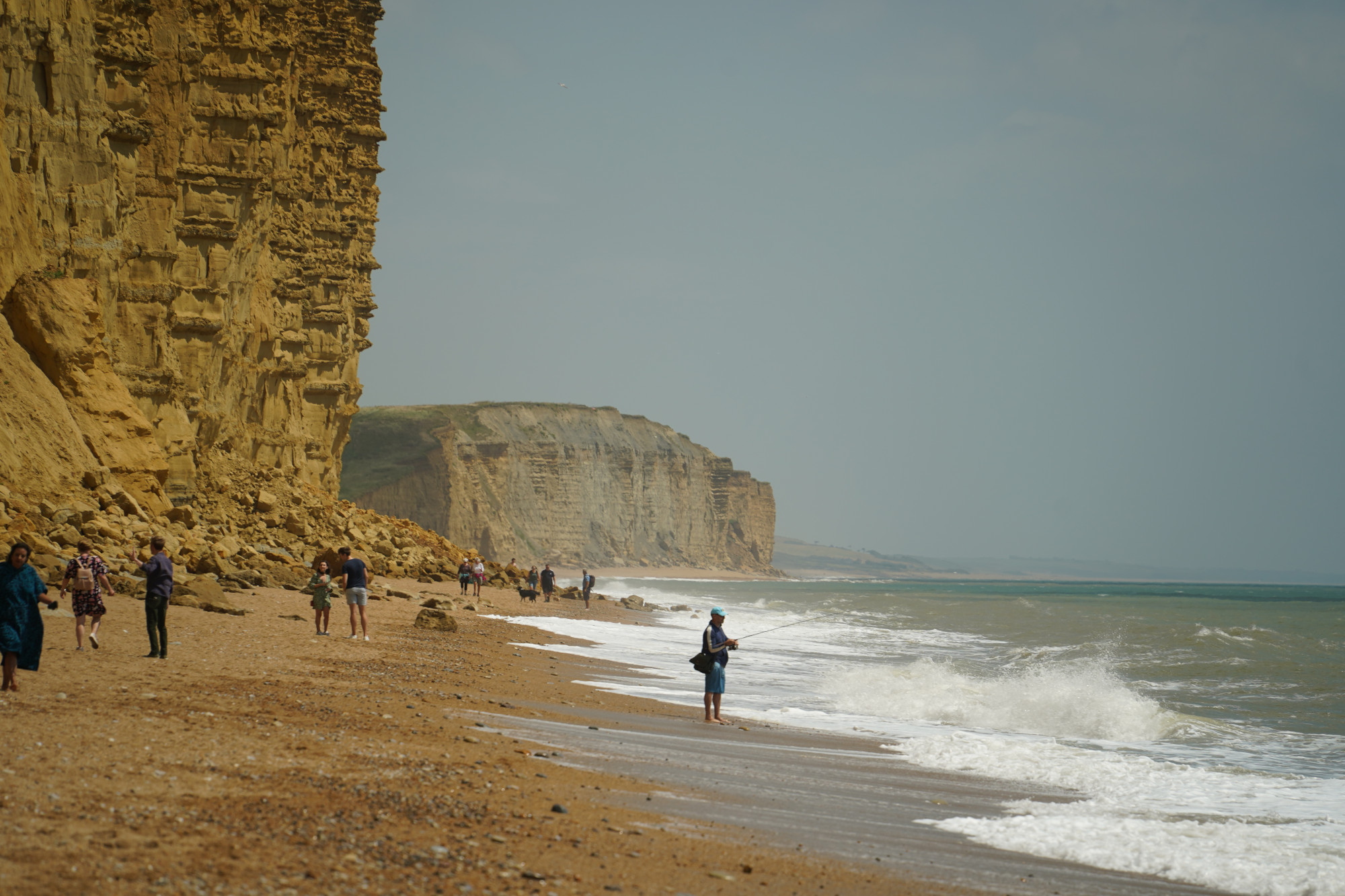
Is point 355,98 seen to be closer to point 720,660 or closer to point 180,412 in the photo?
point 180,412

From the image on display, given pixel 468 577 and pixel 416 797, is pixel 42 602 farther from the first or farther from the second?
pixel 468 577

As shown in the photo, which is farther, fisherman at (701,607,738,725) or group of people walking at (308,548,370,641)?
group of people walking at (308,548,370,641)

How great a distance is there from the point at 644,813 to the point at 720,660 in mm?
4993

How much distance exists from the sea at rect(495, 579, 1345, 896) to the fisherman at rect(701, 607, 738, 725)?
2.59 feet

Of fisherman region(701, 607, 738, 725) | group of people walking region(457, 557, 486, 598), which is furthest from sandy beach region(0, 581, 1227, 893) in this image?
group of people walking region(457, 557, 486, 598)

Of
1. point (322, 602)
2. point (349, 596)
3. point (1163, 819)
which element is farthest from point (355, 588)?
point (1163, 819)

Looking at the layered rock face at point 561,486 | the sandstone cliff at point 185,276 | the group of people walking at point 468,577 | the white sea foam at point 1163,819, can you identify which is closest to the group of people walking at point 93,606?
the white sea foam at point 1163,819

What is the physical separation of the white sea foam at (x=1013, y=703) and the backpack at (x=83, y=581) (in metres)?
8.50

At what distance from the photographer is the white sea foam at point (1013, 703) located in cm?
1228

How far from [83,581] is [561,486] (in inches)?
3342

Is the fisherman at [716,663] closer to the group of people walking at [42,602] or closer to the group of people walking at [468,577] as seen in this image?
the group of people walking at [42,602]

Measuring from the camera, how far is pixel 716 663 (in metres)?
10.8

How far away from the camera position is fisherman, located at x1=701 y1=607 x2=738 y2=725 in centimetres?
1056

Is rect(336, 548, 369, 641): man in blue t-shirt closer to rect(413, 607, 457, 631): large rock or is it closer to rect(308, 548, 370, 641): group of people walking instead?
rect(308, 548, 370, 641): group of people walking
